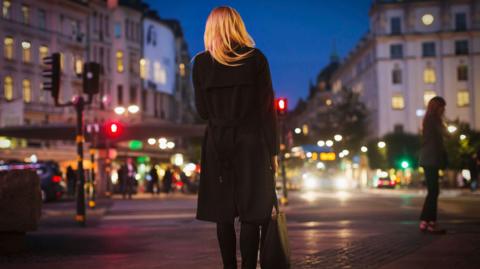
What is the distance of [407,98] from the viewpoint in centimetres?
9969

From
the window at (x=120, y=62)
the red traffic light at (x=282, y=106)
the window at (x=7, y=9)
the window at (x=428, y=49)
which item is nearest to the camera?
the red traffic light at (x=282, y=106)

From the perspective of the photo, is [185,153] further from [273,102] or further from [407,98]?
[273,102]

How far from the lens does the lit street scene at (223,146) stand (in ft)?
19.2

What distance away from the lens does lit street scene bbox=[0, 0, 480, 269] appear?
19.2 ft

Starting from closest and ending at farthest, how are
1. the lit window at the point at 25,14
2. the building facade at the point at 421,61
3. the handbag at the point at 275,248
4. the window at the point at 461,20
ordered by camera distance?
1. the handbag at the point at 275,248
2. the lit window at the point at 25,14
3. the window at the point at 461,20
4. the building facade at the point at 421,61

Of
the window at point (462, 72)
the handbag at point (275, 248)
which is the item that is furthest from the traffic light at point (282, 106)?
the window at point (462, 72)

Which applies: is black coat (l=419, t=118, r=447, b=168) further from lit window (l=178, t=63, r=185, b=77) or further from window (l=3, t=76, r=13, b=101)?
lit window (l=178, t=63, r=185, b=77)

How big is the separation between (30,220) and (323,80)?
156552mm

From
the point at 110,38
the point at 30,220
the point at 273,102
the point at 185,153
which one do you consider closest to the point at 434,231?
the point at 30,220

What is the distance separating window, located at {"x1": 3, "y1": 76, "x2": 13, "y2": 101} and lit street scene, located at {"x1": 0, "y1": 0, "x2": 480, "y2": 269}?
240 millimetres

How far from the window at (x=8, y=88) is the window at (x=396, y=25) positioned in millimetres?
46182

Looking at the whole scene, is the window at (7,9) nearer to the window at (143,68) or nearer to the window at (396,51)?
the window at (143,68)

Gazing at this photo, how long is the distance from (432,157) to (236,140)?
621cm

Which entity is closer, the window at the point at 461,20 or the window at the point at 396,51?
the window at the point at 461,20
